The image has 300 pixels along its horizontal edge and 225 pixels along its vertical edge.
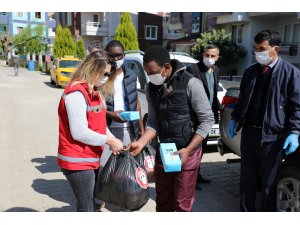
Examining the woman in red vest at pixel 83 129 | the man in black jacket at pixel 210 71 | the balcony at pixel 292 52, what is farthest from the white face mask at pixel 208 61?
the balcony at pixel 292 52

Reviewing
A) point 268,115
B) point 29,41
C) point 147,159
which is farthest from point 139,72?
point 29,41

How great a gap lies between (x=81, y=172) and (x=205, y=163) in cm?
347

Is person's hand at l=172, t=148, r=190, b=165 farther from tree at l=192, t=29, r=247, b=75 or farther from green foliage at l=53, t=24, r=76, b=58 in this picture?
green foliage at l=53, t=24, r=76, b=58

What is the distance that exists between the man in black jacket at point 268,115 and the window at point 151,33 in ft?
118

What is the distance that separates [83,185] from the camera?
8.56 ft

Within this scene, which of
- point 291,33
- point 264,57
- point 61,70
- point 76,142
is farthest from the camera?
point 291,33

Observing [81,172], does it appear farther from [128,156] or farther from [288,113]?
[288,113]

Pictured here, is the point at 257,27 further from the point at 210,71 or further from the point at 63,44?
the point at 210,71

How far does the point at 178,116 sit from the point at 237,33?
22.5 m

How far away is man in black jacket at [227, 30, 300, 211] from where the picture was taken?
118 inches

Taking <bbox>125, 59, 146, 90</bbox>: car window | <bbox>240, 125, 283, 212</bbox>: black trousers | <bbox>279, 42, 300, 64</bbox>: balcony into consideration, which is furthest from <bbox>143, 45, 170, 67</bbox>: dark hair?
<bbox>279, 42, 300, 64</bbox>: balcony

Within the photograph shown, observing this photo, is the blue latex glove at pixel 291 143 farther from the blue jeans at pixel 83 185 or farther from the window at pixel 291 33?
the window at pixel 291 33

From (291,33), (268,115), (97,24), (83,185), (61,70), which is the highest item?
(97,24)

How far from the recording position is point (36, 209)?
12.9ft
